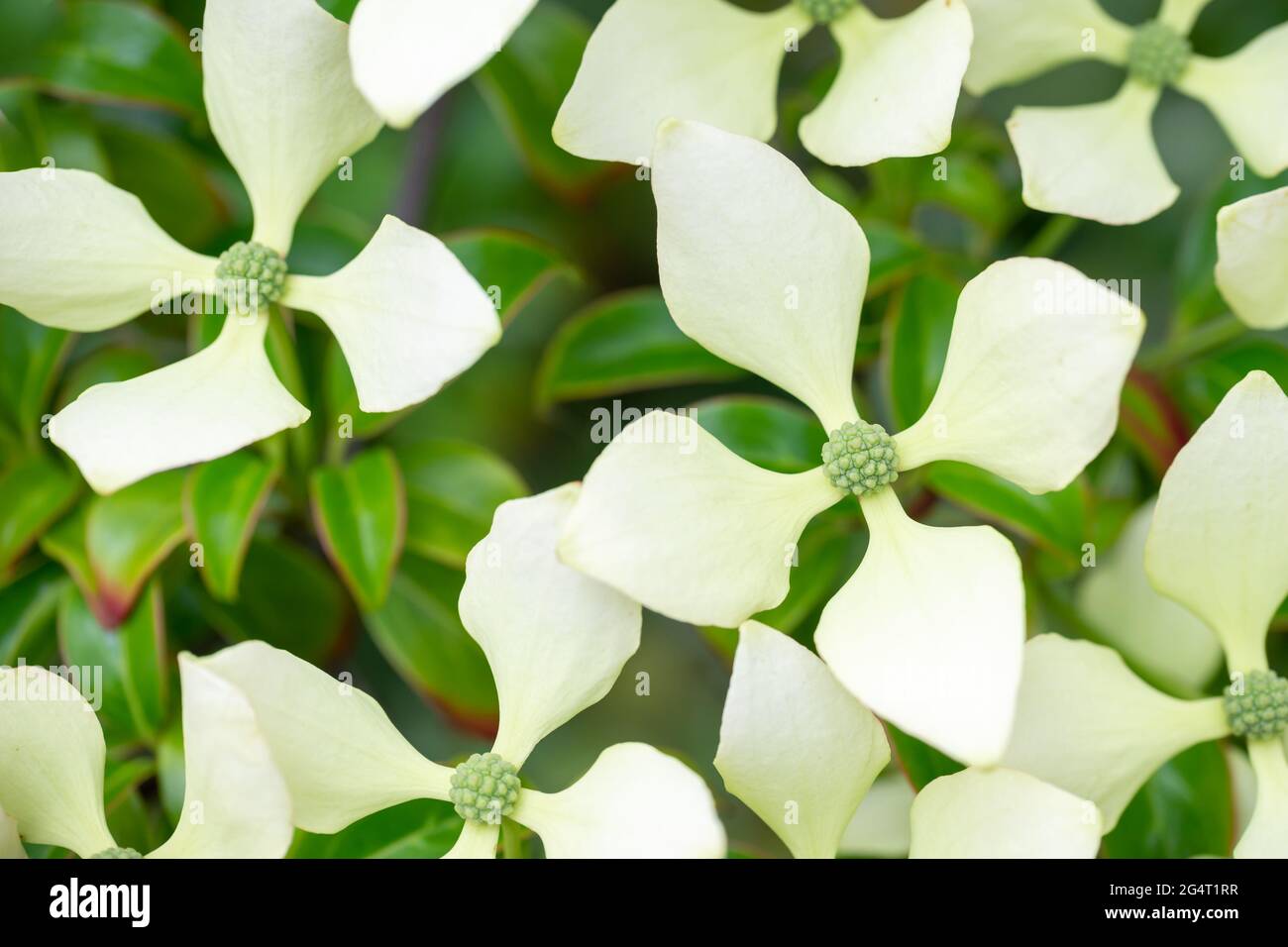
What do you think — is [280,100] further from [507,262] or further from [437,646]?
[437,646]

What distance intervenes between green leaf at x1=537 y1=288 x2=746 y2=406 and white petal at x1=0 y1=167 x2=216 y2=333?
0.82 ft

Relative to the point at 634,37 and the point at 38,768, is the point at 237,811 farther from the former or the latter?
the point at 634,37

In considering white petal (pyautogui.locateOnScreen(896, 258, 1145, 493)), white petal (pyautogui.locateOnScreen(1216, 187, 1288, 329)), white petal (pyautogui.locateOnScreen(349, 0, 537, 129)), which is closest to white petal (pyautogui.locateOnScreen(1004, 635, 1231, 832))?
white petal (pyautogui.locateOnScreen(896, 258, 1145, 493))

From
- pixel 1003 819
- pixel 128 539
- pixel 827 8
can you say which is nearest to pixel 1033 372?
pixel 1003 819

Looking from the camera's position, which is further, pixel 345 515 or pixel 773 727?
pixel 345 515

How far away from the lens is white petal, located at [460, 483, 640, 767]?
0.64 metres

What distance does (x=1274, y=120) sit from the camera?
812 mm

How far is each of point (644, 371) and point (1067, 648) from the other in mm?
341

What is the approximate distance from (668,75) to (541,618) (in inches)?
14.0

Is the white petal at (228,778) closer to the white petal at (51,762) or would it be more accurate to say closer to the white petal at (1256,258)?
the white petal at (51,762)

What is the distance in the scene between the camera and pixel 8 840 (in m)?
0.67

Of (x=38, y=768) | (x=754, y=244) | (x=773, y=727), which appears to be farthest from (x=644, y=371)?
(x=38, y=768)

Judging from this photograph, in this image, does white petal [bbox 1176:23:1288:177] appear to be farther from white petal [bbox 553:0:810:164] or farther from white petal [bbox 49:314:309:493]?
white petal [bbox 49:314:309:493]

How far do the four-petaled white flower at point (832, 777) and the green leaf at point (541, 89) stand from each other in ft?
1.53
